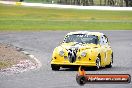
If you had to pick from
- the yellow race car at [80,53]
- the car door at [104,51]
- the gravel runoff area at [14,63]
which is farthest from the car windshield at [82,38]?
the gravel runoff area at [14,63]

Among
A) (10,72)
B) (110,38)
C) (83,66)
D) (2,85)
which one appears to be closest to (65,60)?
(83,66)

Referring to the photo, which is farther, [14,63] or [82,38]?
[14,63]

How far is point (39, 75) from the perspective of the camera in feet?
56.6

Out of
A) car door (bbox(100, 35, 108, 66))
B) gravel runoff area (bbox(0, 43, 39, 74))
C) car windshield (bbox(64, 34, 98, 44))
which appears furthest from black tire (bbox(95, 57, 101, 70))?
gravel runoff area (bbox(0, 43, 39, 74))

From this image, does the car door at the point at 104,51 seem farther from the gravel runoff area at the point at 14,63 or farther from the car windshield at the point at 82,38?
the gravel runoff area at the point at 14,63

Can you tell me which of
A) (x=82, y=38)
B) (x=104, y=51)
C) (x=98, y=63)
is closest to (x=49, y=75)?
(x=98, y=63)

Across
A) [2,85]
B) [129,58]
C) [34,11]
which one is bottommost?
[34,11]

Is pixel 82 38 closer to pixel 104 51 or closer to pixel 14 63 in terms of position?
pixel 104 51

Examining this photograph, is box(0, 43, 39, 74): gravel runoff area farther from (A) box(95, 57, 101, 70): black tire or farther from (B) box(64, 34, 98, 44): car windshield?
(A) box(95, 57, 101, 70): black tire

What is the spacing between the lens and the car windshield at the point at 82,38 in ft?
67.1

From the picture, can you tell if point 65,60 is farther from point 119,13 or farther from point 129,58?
point 119,13

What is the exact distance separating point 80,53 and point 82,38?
1.31 meters

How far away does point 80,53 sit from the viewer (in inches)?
762

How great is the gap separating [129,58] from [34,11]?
63.3 m
